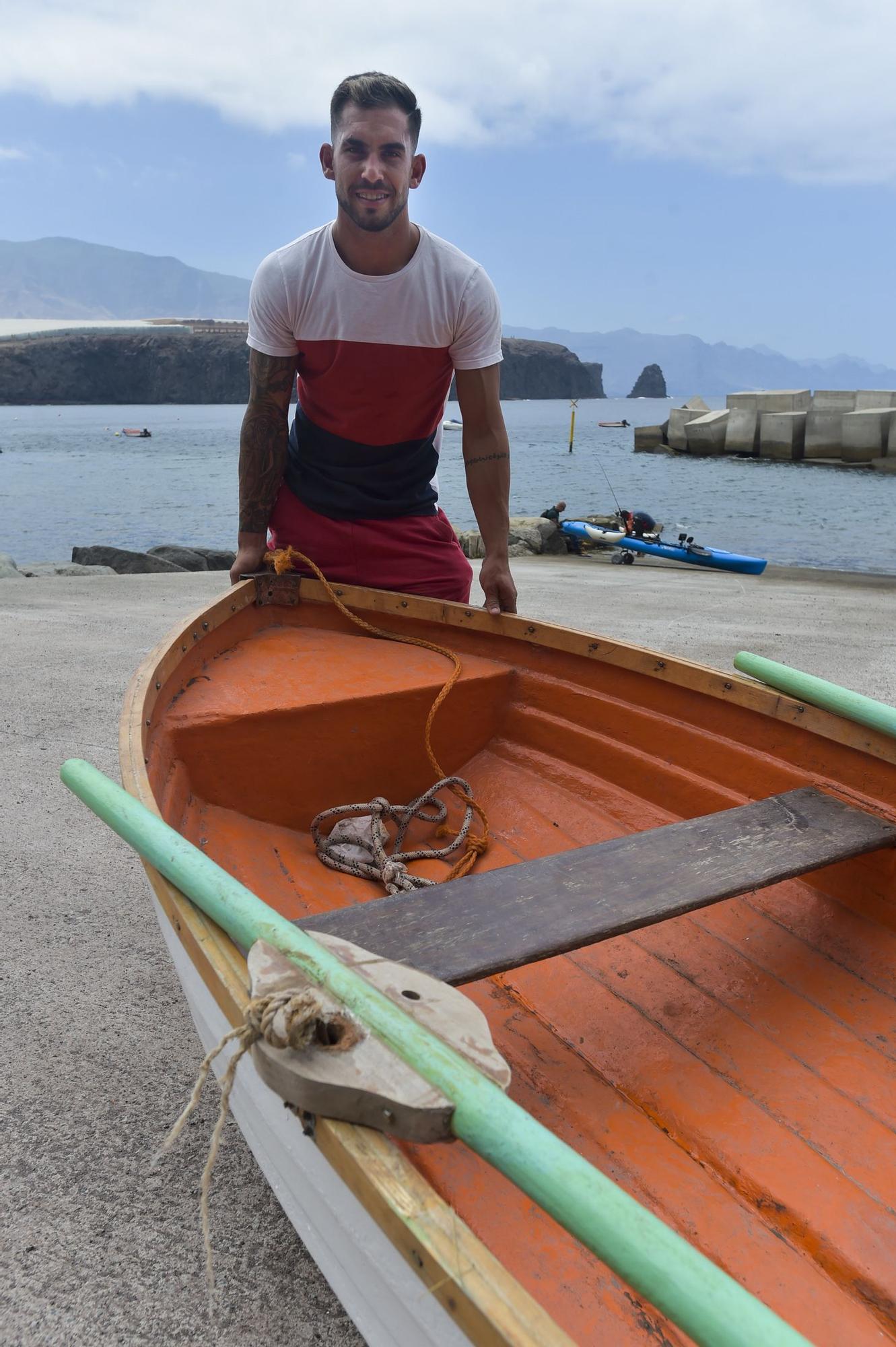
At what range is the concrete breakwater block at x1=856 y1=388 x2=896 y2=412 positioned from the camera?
48312 millimetres

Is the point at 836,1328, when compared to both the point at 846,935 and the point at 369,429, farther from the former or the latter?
the point at 369,429

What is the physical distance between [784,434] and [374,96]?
54.3 meters

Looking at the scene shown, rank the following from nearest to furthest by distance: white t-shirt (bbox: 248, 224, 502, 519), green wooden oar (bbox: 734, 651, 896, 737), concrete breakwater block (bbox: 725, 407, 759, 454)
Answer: green wooden oar (bbox: 734, 651, 896, 737) → white t-shirt (bbox: 248, 224, 502, 519) → concrete breakwater block (bbox: 725, 407, 759, 454)

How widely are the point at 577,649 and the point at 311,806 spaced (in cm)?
110

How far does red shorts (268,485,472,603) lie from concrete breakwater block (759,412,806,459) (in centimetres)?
5327

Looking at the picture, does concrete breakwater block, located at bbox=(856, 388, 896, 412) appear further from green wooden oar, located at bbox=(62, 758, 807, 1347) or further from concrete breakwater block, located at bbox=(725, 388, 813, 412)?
green wooden oar, located at bbox=(62, 758, 807, 1347)

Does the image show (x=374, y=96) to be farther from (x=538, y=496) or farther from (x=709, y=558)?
(x=538, y=496)

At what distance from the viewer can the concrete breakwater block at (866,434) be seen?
46.6 metres

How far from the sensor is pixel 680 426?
6194 centimetres

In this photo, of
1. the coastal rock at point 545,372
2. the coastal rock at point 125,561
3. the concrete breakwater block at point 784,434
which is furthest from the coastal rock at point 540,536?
the coastal rock at point 545,372

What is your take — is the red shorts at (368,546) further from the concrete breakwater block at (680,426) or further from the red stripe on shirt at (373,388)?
the concrete breakwater block at (680,426)

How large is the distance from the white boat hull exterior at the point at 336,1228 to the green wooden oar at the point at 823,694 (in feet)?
5.88

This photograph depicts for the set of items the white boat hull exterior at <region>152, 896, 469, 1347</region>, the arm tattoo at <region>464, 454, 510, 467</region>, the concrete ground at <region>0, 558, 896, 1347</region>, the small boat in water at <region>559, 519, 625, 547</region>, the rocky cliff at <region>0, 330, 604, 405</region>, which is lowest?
the concrete ground at <region>0, 558, 896, 1347</region>

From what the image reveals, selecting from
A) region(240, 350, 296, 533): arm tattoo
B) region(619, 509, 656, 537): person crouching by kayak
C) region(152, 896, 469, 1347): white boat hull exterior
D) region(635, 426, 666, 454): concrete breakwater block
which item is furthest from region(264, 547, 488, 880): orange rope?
region(635, 426, 666, 454): concrete breakwater block
